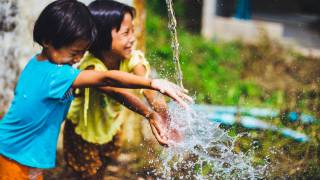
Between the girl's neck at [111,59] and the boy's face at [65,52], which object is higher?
the boy's face at [65,52]

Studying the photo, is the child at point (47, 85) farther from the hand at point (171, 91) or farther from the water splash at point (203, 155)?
the water splash at point (203, 155)

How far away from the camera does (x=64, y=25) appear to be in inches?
95.2

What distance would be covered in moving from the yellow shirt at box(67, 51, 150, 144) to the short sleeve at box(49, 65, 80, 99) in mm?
655

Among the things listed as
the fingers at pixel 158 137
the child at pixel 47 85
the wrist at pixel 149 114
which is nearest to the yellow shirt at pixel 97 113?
the wrist at pixel 149 114

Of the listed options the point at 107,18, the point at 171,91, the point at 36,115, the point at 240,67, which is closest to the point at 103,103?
the point at 107,18

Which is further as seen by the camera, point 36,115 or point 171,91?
point 36,115

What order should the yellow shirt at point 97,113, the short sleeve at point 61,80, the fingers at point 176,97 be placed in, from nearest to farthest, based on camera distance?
the fingers at point 176,97 < the short sleeve at point 61,80 < the yellow shirt at point 97,113

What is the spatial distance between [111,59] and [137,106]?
312 millimetres

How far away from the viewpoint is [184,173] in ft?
11.7

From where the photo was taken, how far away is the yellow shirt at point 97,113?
3.05 metres

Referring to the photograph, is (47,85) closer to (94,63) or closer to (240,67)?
(94,63)

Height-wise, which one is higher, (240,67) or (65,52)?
(65,52)

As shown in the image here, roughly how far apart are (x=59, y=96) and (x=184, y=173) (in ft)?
4.71

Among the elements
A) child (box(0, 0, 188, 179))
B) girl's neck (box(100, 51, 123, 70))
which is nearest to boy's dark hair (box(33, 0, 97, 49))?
child (box(0, 0, 188, 179))
